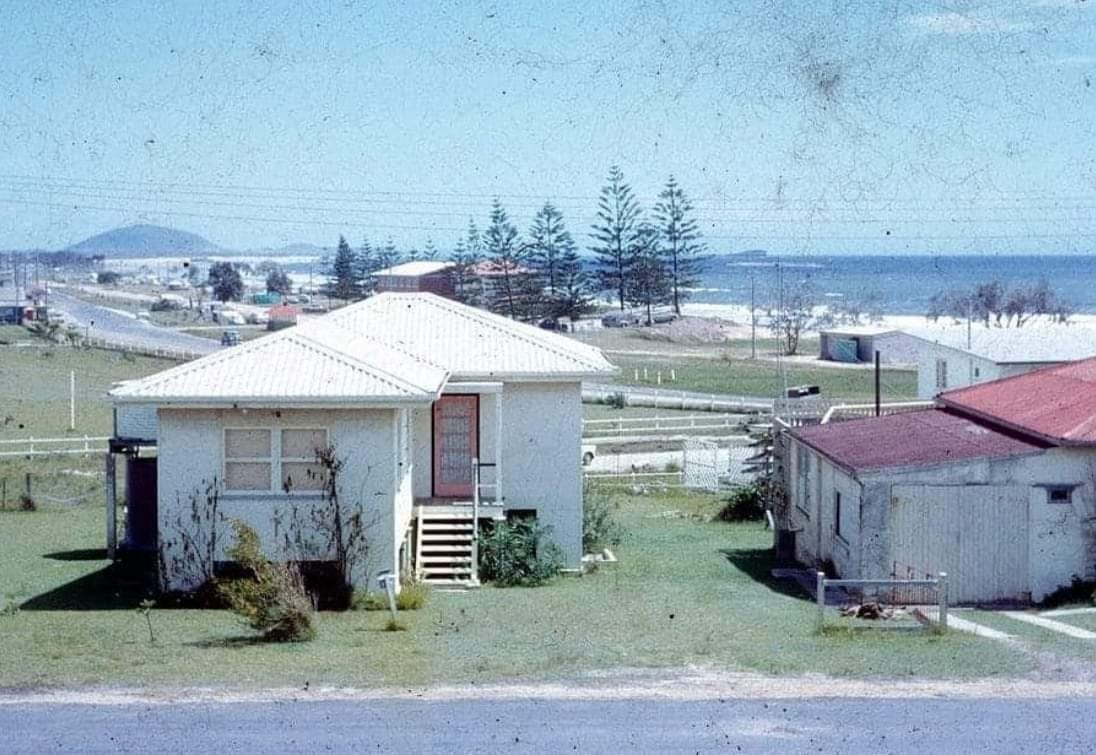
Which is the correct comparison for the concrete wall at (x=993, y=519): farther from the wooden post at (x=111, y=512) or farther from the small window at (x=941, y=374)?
the small window at (x=941, y=374)

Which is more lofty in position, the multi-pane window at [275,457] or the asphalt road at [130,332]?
the asphalt road at [130,332]

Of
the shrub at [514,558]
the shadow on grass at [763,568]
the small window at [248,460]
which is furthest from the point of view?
the shrub at [514,558]

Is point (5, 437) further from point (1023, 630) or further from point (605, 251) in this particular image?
point (605, 251)

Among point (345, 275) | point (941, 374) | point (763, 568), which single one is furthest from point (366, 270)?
point (763, 568)

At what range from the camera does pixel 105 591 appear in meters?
22.9

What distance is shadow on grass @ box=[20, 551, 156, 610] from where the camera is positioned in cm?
2142

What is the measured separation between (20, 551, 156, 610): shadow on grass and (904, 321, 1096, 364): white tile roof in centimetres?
2780

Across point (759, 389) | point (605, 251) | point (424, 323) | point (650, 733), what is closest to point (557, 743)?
point (650, 733)

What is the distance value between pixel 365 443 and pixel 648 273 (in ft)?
287

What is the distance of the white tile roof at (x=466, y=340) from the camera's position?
25.8m

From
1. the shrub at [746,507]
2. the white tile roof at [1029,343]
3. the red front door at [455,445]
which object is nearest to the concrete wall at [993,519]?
the red front door at [455,445]

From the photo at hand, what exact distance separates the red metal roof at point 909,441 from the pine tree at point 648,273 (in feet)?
252

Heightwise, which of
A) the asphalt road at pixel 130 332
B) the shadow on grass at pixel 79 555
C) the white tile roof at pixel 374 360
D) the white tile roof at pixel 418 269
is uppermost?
the white tile roof at pixel 418 269

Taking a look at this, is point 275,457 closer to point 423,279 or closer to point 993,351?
point 993,351
